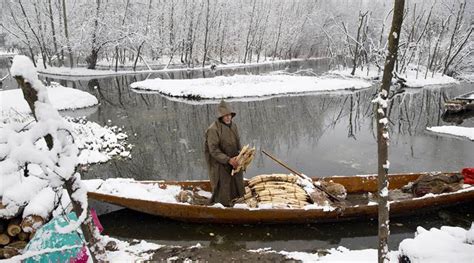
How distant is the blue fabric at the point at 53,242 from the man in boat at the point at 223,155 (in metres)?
2.72

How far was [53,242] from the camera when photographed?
4137 millimetres

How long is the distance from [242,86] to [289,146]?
39.0ft

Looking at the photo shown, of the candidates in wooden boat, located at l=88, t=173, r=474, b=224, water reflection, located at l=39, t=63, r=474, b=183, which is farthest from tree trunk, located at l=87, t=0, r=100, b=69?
wooden boat, located at l=88, t=173, r=474, b=224

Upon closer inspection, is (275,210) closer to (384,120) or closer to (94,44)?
(384,120)

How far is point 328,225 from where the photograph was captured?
7.00m

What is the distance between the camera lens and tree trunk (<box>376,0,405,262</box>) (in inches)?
116

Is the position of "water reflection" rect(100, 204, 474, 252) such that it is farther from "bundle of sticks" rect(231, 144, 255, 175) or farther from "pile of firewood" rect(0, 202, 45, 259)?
"pile of firewood" rect(0, 202, 45, 259)

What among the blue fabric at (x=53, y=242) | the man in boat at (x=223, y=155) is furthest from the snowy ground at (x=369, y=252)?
the man in boat at (x=223, y=155)

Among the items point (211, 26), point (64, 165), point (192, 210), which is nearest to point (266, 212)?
point (192, 210)

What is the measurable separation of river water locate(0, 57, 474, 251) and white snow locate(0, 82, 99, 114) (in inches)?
32.2

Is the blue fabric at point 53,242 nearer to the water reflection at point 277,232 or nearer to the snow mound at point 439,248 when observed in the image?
the water reflection at point 277,232

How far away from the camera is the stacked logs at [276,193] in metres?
6.85

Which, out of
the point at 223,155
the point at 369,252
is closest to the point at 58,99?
the point at 223,155

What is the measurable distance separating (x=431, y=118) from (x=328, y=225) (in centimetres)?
1324
